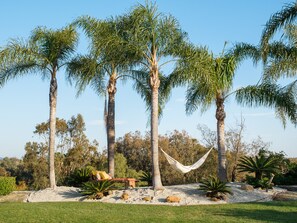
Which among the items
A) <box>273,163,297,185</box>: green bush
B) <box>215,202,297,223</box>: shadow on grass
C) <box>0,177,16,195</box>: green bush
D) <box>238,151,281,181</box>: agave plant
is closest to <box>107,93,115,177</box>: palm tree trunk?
<box>0,177,16,195</box>: green bush

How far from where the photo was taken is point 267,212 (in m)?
10.5

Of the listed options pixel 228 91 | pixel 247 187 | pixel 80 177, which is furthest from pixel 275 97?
pixel 80 177

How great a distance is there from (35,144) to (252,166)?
850 inches

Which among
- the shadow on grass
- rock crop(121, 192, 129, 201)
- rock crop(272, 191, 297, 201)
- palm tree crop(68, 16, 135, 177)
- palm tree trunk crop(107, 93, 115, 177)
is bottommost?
the shadow on grass

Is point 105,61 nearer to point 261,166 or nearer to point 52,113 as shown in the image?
point 52,113

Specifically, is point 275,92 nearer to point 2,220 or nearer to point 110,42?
point 110,42

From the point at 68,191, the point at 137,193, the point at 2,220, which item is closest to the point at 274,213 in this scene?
the point at 137,193

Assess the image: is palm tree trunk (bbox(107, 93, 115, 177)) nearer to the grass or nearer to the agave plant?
the grass

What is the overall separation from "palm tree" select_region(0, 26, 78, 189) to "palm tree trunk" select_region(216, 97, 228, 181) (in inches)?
255

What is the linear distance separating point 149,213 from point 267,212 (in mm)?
2986

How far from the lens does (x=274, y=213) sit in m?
10.3

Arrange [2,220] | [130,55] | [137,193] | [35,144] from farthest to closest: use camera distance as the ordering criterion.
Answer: [35,144], [130,55], [137,193], [2,220]

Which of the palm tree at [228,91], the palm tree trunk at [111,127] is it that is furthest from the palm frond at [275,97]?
the palm tree trunk at [111,127]

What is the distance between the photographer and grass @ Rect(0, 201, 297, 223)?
9.59 metres
